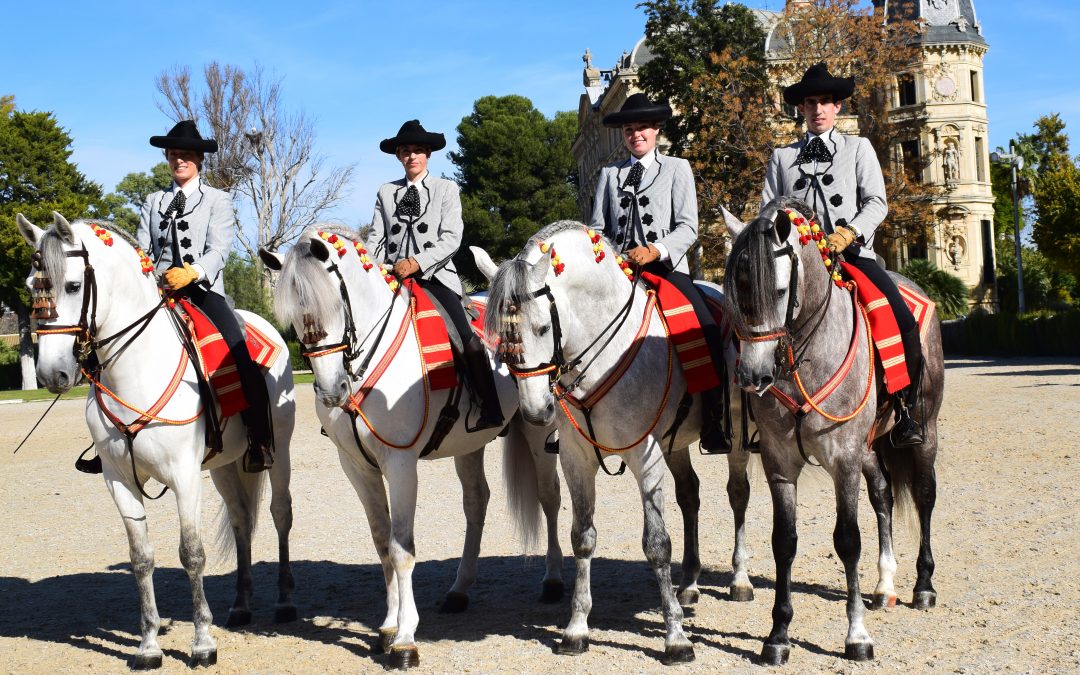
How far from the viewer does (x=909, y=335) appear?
6.75 meters

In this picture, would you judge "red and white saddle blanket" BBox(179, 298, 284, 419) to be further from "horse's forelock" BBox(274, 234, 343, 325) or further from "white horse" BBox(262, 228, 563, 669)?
"horse's forelock" BBox(274, 234, 343, 325)

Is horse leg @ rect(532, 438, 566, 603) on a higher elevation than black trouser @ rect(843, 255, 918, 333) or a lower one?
lower

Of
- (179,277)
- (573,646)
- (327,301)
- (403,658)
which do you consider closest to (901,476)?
(573,646)

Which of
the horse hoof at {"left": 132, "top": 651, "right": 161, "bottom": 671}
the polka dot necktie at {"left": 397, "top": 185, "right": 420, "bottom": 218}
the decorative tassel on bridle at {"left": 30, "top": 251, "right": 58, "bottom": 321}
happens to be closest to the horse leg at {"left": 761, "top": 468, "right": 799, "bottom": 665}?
the polka dot necktie at {"left": 397, "top": 185, "right": 420, "bottom": 218}

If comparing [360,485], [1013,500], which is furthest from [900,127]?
[360,485]

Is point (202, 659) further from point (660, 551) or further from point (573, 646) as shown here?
point (660, 551)

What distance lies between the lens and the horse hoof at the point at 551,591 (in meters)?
7.96

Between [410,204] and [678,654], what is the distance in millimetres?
3649

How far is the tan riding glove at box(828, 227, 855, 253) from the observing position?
6168mm

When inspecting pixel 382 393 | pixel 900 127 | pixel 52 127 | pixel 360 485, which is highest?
pixel 52 127

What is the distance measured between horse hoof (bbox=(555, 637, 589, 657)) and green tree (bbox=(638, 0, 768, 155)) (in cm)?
3825

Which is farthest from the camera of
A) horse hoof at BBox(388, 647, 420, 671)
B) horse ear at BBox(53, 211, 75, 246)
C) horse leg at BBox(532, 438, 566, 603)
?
horse leg at BBox(532, 438, 566, 603)

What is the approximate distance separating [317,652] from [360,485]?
1104 mm

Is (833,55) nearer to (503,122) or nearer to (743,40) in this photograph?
(743,40)
